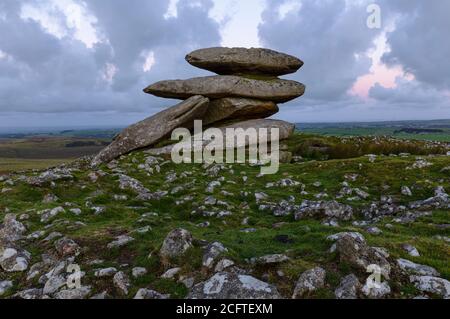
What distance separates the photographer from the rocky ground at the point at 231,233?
842 centimetres

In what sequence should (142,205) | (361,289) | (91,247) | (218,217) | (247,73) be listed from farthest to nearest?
(247,73) < (142,205) < (218,217) < (91,247) < (361,289)

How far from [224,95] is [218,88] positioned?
971 millimetres

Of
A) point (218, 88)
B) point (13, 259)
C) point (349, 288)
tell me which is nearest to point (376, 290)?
point (349, 288)

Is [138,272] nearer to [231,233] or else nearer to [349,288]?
[231,233]

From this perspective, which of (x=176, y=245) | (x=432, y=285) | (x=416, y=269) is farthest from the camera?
(x=176, y=245)

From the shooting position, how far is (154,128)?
31688mm

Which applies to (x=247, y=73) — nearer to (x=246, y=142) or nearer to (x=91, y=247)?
(x=246, y=142)

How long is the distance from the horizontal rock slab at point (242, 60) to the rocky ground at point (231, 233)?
16.1 meters

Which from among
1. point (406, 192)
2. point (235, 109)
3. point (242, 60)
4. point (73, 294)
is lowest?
point (73, 294)

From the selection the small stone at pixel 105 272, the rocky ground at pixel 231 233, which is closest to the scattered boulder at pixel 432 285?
the rocky ground at pixel 231 233

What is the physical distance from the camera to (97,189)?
747 inches

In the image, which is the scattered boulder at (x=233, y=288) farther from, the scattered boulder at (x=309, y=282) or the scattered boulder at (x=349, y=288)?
the scattered boulder at (x=349, y=288)
